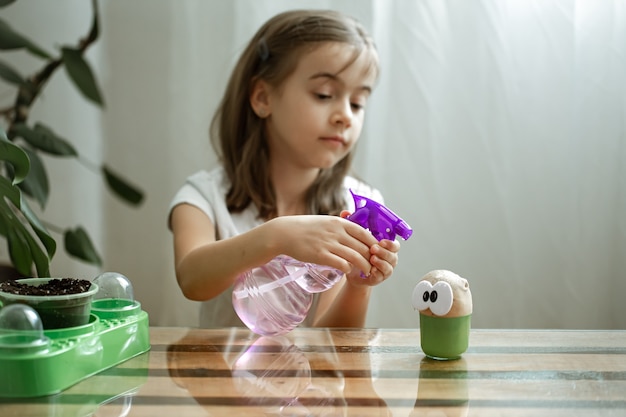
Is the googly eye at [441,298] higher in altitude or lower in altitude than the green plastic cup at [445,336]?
higher

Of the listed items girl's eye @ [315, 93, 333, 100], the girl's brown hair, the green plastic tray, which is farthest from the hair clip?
the green plastic tray

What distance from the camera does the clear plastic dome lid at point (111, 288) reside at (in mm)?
759

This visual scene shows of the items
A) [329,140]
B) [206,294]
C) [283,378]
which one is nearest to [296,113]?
[329,140]

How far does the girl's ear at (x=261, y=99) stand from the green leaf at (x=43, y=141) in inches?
15.7

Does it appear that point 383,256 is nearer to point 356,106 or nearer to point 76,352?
point 76,352

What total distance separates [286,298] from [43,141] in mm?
769

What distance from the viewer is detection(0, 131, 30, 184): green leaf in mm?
706

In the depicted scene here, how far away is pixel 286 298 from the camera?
810 millimetres

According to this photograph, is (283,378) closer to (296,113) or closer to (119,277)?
(119,277)

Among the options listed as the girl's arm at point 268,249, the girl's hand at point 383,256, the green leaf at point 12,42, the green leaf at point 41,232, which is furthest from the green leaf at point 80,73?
the girl's hand at point 383,256

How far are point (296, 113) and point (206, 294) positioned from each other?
346 millimetres

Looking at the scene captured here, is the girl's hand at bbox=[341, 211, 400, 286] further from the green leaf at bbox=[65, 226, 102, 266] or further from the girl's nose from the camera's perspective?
the green leaf at bbox=[65, 226, 102, 266]

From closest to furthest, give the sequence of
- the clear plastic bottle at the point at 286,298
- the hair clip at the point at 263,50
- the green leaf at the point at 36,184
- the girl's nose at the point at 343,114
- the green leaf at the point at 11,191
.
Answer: the green leaf at the point at 11,191 → the clear plastic bottle at the point at 286,298 → the girl's nose at the point at 343,114 → the hair clip at the point at 263,50 → the green leaf at the point at 36,184

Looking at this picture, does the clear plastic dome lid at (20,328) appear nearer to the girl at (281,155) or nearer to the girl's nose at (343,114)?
the girl at (281,155)
